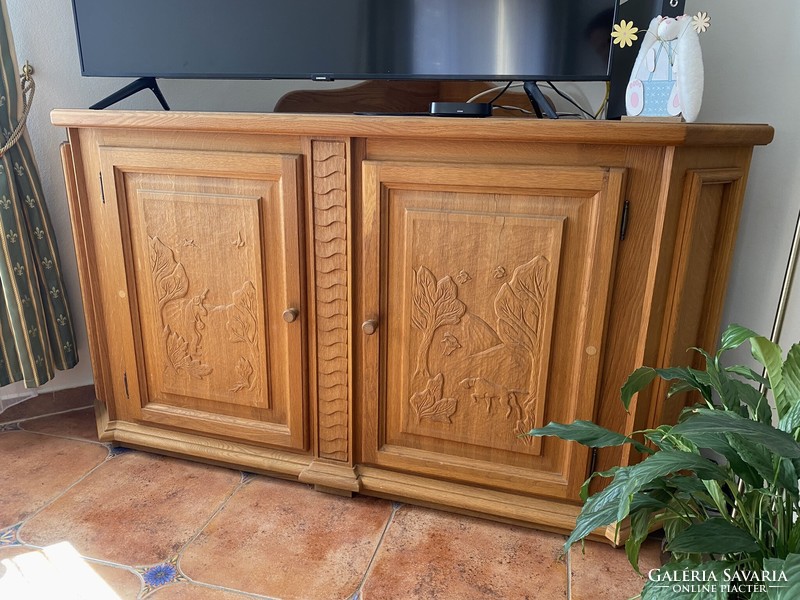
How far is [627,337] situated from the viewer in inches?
43.8

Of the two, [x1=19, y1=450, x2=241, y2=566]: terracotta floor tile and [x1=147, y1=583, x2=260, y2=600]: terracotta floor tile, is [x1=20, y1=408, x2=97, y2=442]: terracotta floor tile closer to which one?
[x1=19, y1=450, x2=241, y2=566]: terracotta floor tile

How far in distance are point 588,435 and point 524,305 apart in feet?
1.04

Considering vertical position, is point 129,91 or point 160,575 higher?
point 129,91

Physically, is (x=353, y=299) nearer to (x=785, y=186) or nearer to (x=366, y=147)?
(x=366, y=147)

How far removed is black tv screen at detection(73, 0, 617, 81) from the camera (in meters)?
1.19

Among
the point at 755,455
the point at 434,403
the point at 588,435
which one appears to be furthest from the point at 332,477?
the point at 755,455

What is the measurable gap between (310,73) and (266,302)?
20.8 inches

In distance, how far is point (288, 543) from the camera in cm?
125

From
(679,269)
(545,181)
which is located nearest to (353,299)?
(545,181)

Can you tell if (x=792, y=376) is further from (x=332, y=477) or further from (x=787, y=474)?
(x=332, y=477)

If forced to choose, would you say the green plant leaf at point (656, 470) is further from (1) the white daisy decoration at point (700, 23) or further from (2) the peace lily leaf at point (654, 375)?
(1) the white daisy decoration at point (700, 23)

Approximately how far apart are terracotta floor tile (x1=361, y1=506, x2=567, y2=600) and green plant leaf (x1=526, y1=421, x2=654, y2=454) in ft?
1.36

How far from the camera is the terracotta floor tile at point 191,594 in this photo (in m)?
1.10

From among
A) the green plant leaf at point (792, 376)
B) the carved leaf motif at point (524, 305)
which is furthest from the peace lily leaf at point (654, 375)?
the carved leaf motif at point (524, 305)
